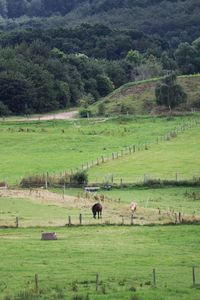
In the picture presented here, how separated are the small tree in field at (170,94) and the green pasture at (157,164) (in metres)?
26.3

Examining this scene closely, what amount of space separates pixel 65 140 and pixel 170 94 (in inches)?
1043

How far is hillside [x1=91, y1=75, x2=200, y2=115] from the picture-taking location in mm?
122375

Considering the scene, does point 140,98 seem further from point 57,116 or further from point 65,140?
point 65,140

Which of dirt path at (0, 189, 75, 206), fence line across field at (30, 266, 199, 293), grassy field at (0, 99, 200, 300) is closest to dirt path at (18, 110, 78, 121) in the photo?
grassy field at (0, 99, 200, 300)

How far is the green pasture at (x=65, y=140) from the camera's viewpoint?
269ft

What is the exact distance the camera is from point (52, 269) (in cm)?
4044

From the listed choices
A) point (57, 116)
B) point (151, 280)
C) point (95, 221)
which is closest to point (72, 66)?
point (57, 116)

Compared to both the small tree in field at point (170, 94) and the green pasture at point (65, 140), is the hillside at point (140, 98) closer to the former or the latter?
the small tree in field at point (170, 94)

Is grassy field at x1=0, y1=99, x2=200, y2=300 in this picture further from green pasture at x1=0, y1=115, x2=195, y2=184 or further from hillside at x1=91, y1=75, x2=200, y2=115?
hillside at x1=91, y1=75, x2=200, y2=115

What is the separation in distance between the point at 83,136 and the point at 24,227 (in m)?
47.0

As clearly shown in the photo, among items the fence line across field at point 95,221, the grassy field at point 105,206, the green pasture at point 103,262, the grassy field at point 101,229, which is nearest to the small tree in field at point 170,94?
the grassy field at point 101,229

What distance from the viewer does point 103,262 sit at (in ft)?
138

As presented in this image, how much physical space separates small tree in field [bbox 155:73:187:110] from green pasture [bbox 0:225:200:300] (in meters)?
68.3

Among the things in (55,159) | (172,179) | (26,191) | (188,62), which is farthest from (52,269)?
(188,62)
